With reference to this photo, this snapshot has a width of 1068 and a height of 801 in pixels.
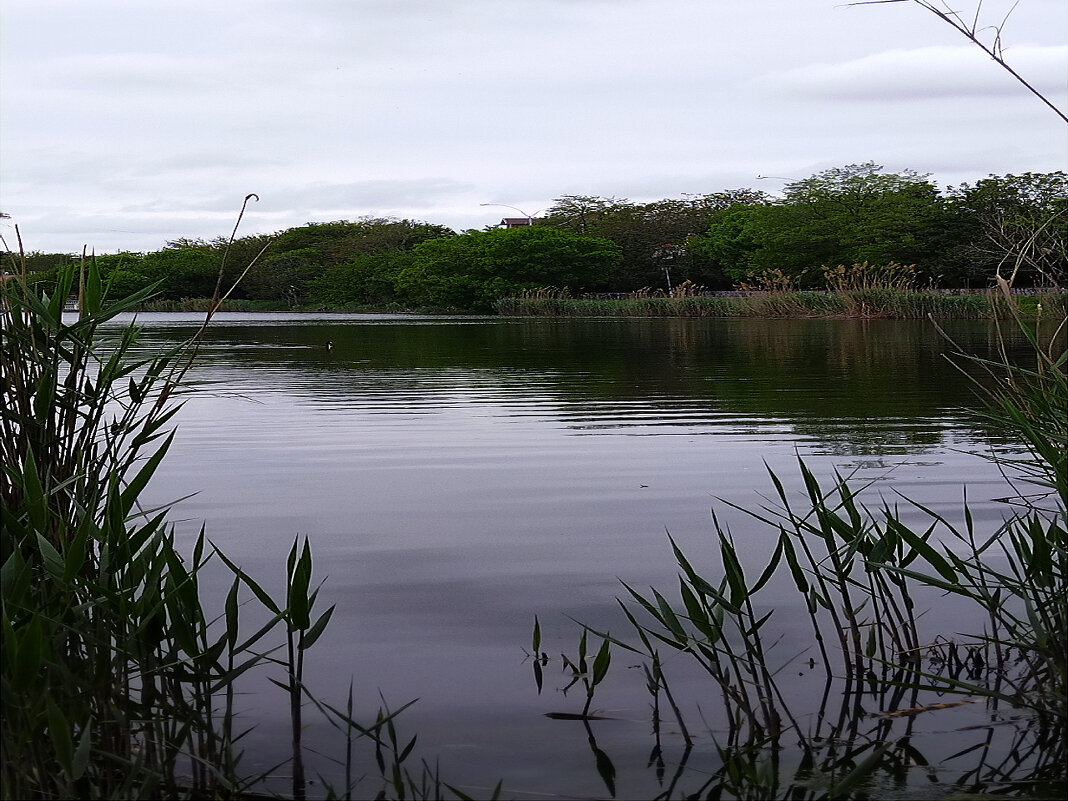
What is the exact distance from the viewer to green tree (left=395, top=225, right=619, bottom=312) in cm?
6294

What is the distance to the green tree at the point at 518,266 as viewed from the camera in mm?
62938

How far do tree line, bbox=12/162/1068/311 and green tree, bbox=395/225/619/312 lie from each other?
0.21 ft

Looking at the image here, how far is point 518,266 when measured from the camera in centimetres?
6353

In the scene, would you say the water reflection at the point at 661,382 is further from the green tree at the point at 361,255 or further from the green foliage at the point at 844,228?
the green tree at the point at 361,255

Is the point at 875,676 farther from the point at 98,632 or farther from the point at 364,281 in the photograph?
the point at 364,281

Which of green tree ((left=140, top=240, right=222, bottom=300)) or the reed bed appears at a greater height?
green tree ((left=140, top=240, right=222, bottom=300))

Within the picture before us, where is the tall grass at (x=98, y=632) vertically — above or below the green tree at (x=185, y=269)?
below

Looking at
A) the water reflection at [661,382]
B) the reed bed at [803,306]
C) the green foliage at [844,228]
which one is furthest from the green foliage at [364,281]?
the water reflection at [661,382]

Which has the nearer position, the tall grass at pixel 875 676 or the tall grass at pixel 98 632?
the tall grass at pixel 98 632

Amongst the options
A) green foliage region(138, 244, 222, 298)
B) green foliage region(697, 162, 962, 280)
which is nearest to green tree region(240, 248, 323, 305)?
green foliage region(138, 244, 222, 298)

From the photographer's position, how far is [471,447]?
763cm

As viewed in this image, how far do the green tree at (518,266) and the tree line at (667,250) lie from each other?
0.21ft

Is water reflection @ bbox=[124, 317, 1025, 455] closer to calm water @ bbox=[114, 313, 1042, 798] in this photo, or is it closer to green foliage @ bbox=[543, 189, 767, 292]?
calm water @ bbox=[114, 313, 1042, 798]

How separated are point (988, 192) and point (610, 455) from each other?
146 feet
